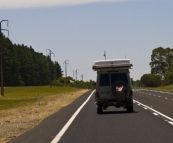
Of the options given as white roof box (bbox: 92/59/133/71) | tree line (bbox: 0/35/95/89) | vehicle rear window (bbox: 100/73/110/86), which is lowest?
vehicle rear window (bbox: 100/73/110/86)

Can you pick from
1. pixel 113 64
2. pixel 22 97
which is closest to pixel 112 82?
pixel 113 64

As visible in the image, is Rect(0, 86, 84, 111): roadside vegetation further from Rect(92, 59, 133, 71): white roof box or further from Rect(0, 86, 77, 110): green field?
Rect(92, 59, 133, 71): white roof box

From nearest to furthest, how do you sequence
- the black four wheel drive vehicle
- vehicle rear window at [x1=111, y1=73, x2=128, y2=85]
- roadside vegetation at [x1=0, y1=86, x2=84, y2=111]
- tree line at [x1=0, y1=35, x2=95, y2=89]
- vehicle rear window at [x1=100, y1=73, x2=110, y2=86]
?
the black four wheel drive vehicle, vehicle rear window at [x1=111, y1=73, x2=128, y2=85], vehicle rear window at [x1=100, y1=73, x2=110, y2=86], roadside vegetation at [x1=0, y1=86, x2=84, y2=111], tree line at [x1=0, y1=35, x2=95, y2=89]

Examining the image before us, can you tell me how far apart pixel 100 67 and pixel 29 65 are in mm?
158424

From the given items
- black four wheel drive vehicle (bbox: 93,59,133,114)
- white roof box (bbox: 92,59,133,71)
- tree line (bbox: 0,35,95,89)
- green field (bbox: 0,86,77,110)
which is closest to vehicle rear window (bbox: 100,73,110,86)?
black four wheel drive vehicle (bbox: 93,59,133,114)

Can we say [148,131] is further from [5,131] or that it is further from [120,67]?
[120,67]

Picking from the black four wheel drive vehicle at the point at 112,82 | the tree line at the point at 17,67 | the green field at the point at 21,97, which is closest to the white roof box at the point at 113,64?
the black four wheel drive vehicle at the point at 112,82

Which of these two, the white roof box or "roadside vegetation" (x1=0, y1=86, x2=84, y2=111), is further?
"roadside vegetation" (x1=0, y1=86, x2=84, y2=111)

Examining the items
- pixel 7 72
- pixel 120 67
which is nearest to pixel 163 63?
pixel 7 72

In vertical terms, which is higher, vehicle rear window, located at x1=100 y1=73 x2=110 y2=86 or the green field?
vehicle rear window, located at x1=100 y1=73 x2=110 y2=86

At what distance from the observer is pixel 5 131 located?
1994cm

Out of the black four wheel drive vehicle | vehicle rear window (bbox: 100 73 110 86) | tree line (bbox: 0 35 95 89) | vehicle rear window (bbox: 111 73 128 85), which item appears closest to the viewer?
the black four wheel drive vehicle

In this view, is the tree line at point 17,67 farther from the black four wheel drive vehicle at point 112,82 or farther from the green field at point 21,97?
the black four wheel drive vehicle at point 112,82

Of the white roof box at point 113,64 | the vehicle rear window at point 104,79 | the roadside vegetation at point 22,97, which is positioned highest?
the white roof box at point 113,64
